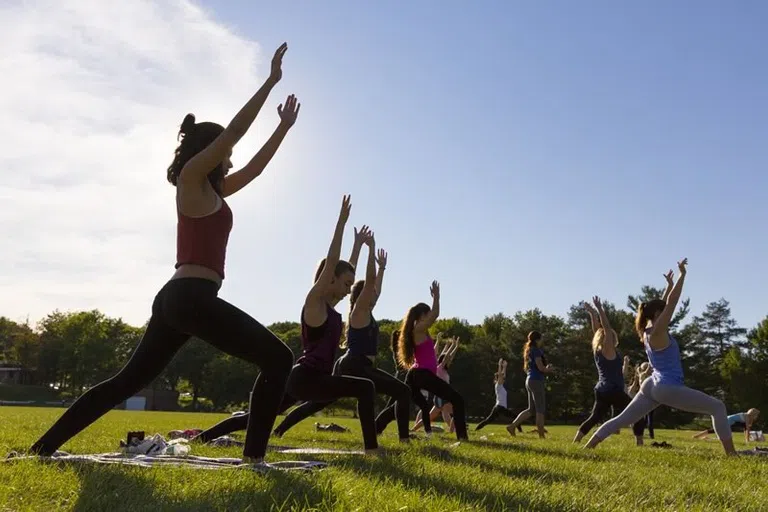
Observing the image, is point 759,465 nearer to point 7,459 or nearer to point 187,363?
point 7,459

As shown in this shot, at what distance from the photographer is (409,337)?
10414mm

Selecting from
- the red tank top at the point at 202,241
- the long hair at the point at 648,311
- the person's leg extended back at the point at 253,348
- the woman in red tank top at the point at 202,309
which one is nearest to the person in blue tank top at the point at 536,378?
the long hair at the point at 648,311

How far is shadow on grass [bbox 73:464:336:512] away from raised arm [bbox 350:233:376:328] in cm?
370

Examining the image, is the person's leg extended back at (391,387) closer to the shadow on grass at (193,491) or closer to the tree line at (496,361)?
the shadow on grass at (193,491)

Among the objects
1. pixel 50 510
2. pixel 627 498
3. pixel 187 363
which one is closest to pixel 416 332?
pixel 627 498

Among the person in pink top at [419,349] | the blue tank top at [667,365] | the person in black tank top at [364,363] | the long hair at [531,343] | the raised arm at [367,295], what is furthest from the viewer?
the long hair at [531,343]

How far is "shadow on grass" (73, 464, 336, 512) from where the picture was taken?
3342 mm

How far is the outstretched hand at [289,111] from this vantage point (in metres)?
5.27

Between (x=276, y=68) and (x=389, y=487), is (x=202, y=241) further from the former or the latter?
(x=389, y=487)

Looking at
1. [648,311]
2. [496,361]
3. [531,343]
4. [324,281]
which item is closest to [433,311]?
[648,311]

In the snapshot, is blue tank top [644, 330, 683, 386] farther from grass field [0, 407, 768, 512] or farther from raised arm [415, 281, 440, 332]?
raised arm [415, 281, 440, 332]

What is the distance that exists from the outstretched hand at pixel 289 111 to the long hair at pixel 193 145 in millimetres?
519

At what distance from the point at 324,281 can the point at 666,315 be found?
215 inches

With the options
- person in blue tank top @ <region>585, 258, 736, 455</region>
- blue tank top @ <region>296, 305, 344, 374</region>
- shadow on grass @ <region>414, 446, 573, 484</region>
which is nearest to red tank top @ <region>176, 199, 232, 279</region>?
blue tank top @ <region>296, 305, 344, 374</region>
